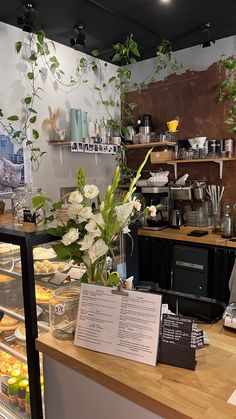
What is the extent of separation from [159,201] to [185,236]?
2.08 ft

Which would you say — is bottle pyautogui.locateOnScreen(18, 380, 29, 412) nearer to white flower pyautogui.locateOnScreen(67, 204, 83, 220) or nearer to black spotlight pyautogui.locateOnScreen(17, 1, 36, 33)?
white flower pyautogui.locateOnScreen(67, 204, 83, 220)

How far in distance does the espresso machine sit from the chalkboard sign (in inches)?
102

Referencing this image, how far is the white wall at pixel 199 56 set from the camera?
3.46 m

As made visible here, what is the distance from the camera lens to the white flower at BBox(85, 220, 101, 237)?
1117 mm

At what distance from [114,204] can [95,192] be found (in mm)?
100

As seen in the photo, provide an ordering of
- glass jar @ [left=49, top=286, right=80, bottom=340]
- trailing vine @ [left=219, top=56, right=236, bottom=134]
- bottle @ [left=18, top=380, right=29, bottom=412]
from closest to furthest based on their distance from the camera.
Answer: glass jar @ [left=49, top=286, right=80, bottom=340]
bottle @ [left=18, top=380, right=29, bottom=412]
trailing vine @ [left=219, top=56, right=236, bottom=134]

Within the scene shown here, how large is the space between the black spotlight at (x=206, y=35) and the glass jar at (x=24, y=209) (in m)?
2.53

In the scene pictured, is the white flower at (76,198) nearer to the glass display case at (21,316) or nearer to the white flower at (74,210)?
the white flower at (74,210)

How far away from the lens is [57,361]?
1.19 meters

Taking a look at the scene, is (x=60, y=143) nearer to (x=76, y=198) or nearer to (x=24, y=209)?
(x=24, y=209)

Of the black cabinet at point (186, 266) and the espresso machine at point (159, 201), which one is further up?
the espresso machine at point (159, 201)

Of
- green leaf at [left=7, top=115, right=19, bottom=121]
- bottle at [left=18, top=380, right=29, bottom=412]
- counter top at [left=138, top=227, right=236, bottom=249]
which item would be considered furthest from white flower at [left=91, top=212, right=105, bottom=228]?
green leaf at [left=7, top=115, right=19, bottom=121]

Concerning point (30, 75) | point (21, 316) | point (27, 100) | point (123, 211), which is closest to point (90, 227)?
point (123, 211)

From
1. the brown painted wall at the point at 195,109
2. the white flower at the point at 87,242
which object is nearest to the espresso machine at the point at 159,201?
the brown painted wall at the point at 195,109
